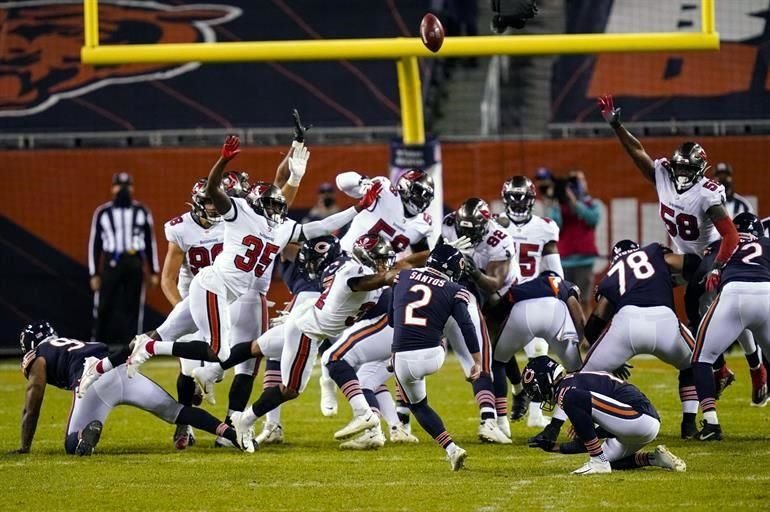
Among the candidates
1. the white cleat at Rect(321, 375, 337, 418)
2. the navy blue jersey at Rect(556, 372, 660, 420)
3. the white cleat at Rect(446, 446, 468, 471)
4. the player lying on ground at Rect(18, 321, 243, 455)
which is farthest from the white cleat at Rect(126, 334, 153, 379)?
the navy blue jersey at Rect(556, 372, 660, 420)

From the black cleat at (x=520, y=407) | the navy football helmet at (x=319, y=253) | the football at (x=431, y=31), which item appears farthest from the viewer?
the football at (x=431, y=31)

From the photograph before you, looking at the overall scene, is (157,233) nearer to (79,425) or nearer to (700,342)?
(79,425)

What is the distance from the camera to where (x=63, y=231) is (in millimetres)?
14758

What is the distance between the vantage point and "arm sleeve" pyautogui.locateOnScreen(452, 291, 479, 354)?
26.7 ft

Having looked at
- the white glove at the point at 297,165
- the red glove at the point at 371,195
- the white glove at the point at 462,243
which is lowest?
the white glove at the point at 462,243

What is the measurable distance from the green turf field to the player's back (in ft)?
2.22

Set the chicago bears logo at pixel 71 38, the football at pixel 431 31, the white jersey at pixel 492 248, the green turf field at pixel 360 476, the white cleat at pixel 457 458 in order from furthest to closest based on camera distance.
Answer: the chicago bears logo at pixel 71 38
the football at pixel 431 31
the white jersey at pixel 492 248
the white cleat at pixel 457 458
the green turf field at pixel 360 476

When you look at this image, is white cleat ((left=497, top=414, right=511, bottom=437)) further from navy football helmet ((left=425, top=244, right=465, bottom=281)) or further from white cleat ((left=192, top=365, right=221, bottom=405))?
white cleat ((left=192, top=365, right=221, bottom=405))

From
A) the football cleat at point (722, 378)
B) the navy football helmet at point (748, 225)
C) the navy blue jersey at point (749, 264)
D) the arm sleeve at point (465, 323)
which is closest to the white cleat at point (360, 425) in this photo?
the arm sleeve at point (465, 323)

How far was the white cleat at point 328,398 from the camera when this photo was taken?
874 centimetres

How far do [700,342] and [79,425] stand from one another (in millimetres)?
3659

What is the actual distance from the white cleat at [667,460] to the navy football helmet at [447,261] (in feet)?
5.45

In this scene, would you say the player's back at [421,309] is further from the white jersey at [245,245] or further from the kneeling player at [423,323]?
the white jersey at [245,245]

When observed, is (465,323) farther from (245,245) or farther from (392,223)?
(392,223)
